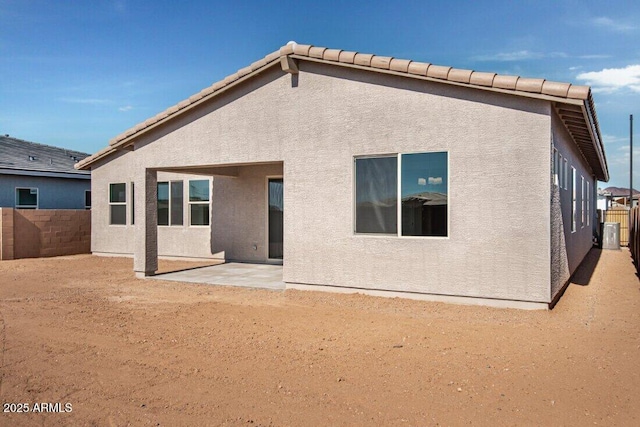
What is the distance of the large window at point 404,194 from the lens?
8250 millimetres

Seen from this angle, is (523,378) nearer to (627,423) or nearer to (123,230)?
(627,423)

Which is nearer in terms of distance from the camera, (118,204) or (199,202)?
(199,202)

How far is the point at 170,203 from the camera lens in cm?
1598

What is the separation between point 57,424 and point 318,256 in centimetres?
603

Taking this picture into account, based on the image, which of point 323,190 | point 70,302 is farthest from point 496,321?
point 70,302

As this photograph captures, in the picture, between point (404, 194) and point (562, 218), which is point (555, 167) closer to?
point (562, 218)

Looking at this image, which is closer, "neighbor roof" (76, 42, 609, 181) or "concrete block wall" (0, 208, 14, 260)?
"neighbor roof" (76, 42, 609, 181)

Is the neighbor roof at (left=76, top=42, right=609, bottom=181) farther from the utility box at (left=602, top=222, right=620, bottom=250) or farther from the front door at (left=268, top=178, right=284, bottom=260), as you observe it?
the utility box at (left=602, top=222, right=620, bottom=250)

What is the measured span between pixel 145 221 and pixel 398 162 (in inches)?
266

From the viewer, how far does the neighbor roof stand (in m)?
7.14

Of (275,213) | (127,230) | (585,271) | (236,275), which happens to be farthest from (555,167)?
(127,230)

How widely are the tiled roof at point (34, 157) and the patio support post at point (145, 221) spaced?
1195 centimetres

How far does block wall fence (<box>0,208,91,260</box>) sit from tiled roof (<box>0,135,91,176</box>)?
3.77 meters

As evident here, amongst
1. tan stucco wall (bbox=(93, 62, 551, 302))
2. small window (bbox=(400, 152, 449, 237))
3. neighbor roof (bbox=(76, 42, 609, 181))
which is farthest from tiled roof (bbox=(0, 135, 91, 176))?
small window (bbox=(400, 152, 449, 237))
